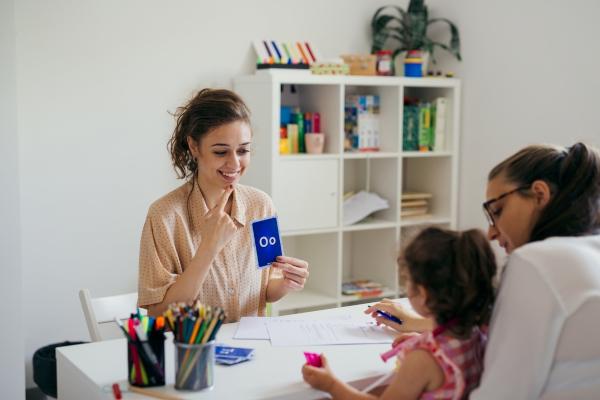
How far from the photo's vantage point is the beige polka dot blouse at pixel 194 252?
226 centimetres

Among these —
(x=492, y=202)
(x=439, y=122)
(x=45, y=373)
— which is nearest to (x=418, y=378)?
(x=492, y=202)

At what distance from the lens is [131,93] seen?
142 inches

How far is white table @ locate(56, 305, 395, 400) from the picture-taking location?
166cm

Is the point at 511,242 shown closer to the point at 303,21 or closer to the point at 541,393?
the point at 541,393

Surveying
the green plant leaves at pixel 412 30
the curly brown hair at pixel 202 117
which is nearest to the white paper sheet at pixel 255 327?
the curly brown hair at pixel 202 117

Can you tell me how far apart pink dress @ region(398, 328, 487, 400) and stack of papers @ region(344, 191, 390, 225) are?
7.92 ft

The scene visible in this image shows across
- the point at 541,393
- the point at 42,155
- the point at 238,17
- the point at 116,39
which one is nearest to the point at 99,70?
the point at 116,39

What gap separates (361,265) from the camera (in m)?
4.42

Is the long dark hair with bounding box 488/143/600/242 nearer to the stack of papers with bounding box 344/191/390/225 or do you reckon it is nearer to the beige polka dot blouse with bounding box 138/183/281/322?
the beige polka dot blouse with bounding box 138/183/281/322

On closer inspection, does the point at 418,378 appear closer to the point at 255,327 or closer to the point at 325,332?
the point at 325,332

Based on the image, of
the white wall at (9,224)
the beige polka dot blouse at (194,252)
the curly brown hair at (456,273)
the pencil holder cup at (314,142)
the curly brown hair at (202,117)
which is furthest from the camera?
the pencil holder cup at (314,142)

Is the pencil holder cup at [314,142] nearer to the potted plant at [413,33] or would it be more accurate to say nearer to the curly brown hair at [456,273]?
the potted plant at [413,33]

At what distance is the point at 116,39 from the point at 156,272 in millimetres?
1659

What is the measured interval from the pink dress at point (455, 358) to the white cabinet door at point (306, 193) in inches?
85.2
